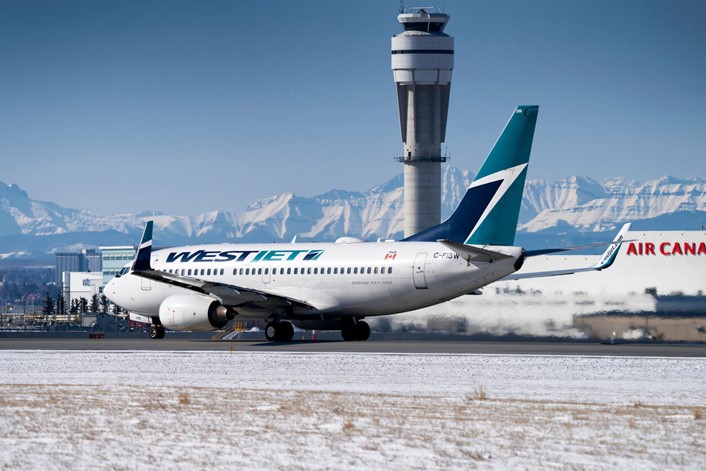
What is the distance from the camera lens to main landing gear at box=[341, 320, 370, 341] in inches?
1741

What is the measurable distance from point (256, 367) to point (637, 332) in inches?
799

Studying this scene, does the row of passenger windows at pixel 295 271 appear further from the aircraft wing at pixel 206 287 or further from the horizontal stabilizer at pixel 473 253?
the horizontal stabilizer at pixel 473 253

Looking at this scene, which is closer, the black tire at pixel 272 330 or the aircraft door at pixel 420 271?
the aircraft door at pixel 420 271

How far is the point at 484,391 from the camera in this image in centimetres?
2297

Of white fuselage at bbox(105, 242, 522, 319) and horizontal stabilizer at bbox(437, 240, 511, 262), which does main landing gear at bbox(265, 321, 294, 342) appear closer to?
white fuselage at bbox(105, 242, 522, 319)

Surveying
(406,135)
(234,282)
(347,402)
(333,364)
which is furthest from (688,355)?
(406,135)

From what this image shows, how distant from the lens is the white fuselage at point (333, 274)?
40.0 meters

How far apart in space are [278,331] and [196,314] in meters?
3.33

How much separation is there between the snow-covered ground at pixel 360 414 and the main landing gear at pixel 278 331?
12267 millimetres

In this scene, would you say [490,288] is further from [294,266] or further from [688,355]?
[688,355]

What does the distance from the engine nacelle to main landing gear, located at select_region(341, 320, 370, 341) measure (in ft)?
14.1

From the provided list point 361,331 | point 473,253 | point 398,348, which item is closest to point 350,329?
point 361,331

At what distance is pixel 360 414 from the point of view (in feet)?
63.5

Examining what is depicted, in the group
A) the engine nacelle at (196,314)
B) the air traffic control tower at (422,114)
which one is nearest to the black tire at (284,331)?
→ the engine nacelle at (196,314)
